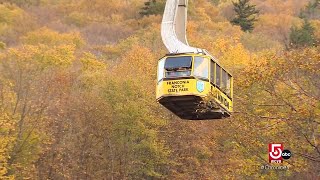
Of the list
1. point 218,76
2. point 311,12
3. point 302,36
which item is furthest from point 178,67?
point 311,12

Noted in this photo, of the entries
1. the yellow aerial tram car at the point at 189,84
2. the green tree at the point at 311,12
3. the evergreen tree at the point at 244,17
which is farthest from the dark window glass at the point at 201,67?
the green tree at the point at 311,12

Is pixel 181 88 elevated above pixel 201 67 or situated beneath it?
situated beneath

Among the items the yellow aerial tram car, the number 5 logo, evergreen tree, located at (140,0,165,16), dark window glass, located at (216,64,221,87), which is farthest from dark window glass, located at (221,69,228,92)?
evergreen tree, located at (140,0,165,16)

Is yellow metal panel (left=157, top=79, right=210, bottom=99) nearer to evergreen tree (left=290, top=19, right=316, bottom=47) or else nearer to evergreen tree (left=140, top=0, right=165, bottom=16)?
evergreen tree (left=290, top=19, right=316, bottom=47)

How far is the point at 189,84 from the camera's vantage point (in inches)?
853

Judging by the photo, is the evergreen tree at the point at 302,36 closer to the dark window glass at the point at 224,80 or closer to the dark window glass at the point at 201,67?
the dark window glass at the point at 224,80

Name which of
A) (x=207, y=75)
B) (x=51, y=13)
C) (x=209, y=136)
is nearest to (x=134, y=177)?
(x=209, y=136)

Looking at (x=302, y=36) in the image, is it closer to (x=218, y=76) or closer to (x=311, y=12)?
(x=311, y=12)

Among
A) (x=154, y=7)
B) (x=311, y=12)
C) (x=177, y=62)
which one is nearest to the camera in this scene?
(x=177, y=62)

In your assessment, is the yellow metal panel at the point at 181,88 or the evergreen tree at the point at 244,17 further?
the evergreen tree at the point at 244,17

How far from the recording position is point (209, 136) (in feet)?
113

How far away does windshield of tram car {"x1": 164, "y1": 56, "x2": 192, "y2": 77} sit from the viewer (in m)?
22.2

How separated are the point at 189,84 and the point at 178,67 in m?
0.94

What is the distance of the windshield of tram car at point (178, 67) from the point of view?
2215 centimetres
